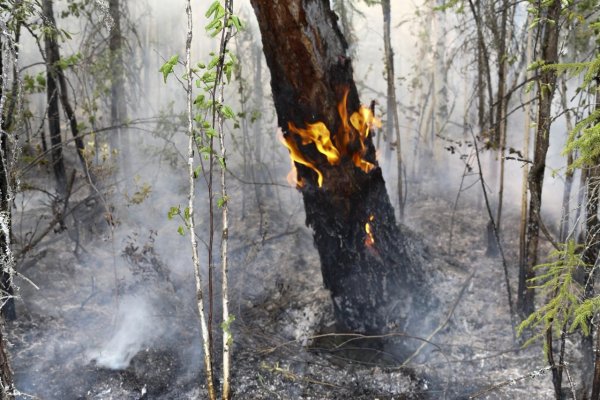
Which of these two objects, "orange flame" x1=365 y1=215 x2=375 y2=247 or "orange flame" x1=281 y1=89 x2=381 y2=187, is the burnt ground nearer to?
"orange flame" x1=365 y1=215 x2=375 y2=247

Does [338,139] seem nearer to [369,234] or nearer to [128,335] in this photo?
[369,234]

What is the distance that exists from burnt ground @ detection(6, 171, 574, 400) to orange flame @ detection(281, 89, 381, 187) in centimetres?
172

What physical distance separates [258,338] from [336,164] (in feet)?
6.98

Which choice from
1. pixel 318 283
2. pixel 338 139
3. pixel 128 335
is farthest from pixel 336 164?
pixel 128 335

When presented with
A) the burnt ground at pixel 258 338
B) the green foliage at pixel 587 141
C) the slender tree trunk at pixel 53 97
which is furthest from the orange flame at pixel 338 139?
the slender tree trunk at pixel 53 97

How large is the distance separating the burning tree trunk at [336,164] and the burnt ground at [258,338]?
1.66 ft

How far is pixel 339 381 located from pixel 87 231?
5.52 m

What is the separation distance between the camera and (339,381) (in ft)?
14.7

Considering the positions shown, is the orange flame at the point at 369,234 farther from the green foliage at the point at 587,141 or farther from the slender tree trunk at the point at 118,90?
the slender tree trunk at the point at 118,90

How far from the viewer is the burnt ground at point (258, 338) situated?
429cm

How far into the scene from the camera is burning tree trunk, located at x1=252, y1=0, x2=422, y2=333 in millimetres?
4203

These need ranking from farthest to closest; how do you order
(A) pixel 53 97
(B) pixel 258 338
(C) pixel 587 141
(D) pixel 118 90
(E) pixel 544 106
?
(D) pixel 118 90, (A) pixel 53 97, (B) pixel 258 338, (E) pixel 544 106, (C) pixel 587 141

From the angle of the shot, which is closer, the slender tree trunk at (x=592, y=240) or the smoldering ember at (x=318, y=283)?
the slender tree trunk at (x=592, y=240)

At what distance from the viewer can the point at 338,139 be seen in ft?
14.8
